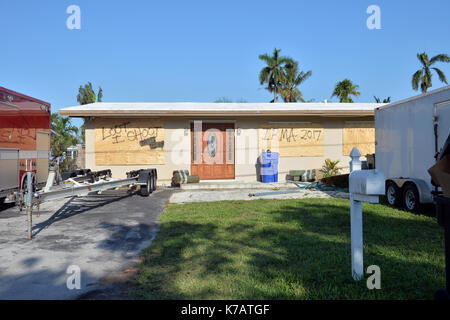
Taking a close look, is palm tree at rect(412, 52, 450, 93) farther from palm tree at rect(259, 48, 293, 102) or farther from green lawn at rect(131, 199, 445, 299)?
green lawn at rect(131, 199, 445, 299)

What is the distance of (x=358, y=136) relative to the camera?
1408cm

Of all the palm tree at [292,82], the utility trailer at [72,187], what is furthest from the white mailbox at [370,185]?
the palm tree at [292,82]

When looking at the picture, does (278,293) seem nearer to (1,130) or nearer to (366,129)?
(1,130)

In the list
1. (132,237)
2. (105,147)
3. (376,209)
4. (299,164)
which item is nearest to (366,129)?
(299,164)

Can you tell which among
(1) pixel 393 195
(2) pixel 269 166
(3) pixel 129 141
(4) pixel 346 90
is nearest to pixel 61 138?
(3) pixel 129 141

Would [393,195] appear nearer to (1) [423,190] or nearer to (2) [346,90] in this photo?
(1) [423,190]

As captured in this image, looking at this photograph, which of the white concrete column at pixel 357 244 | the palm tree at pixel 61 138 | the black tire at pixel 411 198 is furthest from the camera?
the palm tree at pixel 61 138

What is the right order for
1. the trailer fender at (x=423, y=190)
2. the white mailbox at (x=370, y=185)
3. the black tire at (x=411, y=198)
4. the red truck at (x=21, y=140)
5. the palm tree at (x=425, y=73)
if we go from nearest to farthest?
1. the white mailbox at (x=370, y=185)
2. the red truck at (x=21, y=140)
3. the trailer fender at (x=423, y=190)
4. the black tire at (x=411, y=198)
5. the palm tree at (x=425, y=73)

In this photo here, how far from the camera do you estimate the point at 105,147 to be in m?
12.8

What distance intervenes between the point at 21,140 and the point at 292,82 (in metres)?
35.4

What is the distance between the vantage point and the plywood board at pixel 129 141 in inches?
502

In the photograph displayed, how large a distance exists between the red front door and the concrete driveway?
15.8 ft

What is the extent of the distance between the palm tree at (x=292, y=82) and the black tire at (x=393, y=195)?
31562 millimetres

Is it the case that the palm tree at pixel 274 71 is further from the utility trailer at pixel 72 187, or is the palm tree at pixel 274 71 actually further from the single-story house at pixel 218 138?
the utility trailer at pixel 72 187
